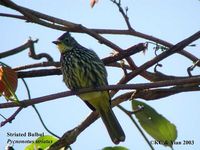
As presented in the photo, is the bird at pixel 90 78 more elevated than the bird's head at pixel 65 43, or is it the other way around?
the bird's head at pixel 65 43

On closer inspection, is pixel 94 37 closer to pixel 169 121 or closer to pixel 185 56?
pixel 185 56

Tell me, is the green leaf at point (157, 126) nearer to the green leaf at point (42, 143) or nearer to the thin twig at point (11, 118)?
the green leaf at point (42, 143)

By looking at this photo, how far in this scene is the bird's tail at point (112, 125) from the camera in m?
4.06

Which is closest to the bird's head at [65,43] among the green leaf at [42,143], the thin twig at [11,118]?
the green leaf at [42,143]

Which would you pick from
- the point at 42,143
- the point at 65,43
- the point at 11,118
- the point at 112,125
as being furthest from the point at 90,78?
the point at 11,118

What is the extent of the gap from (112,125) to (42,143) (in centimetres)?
158

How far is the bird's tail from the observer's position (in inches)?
160

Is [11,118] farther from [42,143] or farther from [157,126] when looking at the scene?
[157,126]

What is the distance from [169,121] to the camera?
8.75 ft

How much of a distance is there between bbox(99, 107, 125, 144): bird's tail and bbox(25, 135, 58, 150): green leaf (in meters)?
1.01

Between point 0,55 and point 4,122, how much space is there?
2.20ft

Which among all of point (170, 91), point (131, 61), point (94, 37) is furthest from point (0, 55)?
point (170, 91)

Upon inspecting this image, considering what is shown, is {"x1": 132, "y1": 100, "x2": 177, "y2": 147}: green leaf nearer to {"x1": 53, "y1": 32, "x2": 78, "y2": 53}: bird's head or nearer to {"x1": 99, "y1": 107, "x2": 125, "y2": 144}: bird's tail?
{"x1": 99, "y1": 107, "x2": 125, "y2": 144}: bird's tail

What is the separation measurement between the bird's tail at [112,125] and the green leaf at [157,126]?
123cm
